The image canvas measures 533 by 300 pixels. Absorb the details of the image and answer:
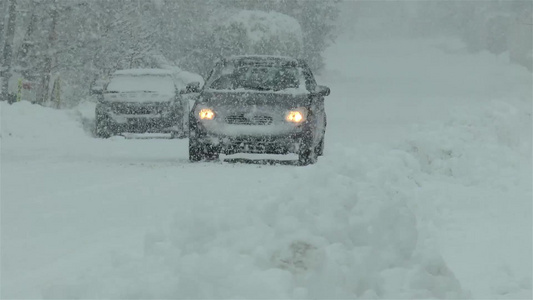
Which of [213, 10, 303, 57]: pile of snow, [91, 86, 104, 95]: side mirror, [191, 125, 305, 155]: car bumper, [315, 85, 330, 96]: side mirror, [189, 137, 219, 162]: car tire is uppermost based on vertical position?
[315, 85, 330, 96]: side mirror

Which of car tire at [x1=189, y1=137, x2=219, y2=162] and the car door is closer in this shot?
car tire at [x1=189, y1=137, x2=219, y2=162]

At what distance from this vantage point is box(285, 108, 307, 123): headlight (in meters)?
15.9

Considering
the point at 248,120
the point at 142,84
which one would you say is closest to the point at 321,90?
the point at 248,120

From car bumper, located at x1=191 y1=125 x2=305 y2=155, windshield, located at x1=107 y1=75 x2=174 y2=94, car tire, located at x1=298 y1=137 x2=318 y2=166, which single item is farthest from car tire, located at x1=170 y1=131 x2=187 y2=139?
car tire, located at x1=298 y1=137 x2=318 y2=166

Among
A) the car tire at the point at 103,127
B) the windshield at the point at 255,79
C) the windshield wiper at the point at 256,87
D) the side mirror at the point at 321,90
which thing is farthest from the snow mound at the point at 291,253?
the car tire at the point at 103,127

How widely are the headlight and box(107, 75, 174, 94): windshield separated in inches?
281

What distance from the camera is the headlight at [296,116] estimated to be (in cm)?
1591

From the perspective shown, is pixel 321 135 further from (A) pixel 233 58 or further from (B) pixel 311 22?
(B) pixel 311 22

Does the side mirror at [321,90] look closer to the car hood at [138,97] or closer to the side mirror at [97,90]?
the car hood at [138,97]

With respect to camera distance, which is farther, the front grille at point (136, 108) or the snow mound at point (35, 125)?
the front grille at point (136, 108)

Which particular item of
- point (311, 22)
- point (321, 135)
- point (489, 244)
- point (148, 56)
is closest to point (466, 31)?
point (311, 22)

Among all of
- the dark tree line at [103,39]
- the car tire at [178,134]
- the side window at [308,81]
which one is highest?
the side window at [308,81]

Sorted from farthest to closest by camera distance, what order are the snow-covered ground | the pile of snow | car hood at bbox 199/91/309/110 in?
1. the pile of snow
2. car hood at bbox 199/91/309/110
3. the snow-covered ground

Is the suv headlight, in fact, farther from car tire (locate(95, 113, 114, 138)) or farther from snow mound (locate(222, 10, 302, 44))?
snow mound (locate(222, 10, 302, 44))
